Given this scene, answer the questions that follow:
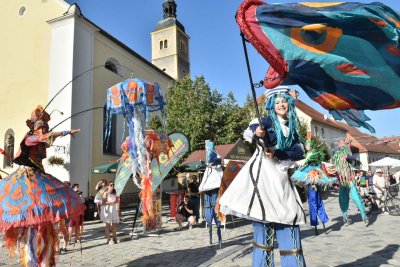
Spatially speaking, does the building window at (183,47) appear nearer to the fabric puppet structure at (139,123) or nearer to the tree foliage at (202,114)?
the tree foliage at (202,114)

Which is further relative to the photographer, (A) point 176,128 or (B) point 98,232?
(A) point 176,128

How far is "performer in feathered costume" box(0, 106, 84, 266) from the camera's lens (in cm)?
429

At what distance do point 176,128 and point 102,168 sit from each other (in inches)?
248

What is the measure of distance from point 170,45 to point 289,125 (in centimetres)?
4997

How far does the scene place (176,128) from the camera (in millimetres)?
20438

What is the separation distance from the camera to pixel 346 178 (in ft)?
32.4

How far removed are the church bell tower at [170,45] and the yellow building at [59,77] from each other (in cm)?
2964

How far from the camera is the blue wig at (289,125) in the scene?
3484 millimetres

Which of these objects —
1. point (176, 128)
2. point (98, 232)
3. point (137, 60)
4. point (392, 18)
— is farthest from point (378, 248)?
point (137, 60)

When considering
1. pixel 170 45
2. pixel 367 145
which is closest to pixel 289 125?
pixel 170 45

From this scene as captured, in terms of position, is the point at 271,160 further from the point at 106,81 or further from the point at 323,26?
the point at 106,81

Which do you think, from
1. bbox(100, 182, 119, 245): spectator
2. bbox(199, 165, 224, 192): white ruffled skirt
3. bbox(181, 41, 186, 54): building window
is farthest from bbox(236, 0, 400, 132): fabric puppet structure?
bbox(181, 41, 186, 54): building window

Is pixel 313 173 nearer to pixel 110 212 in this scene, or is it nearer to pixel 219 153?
pixel 219 153

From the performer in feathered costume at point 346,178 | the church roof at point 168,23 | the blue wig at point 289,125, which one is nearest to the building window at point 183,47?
the church roof at point 168,23
